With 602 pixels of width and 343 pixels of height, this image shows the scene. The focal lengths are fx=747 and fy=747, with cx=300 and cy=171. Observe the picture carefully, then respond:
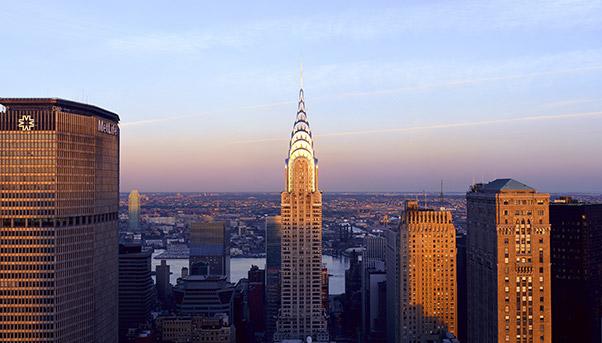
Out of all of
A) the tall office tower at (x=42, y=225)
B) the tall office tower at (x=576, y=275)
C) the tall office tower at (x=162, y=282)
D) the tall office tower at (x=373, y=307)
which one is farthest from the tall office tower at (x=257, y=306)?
the tall office tower at (x=42, y=225)

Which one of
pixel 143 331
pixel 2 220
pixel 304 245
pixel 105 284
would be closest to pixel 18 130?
pixel 2 220

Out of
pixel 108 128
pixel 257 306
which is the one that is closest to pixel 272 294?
pixel 257 306

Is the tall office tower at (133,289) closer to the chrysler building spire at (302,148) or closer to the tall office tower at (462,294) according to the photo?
the chrysler building spire at (302,148)

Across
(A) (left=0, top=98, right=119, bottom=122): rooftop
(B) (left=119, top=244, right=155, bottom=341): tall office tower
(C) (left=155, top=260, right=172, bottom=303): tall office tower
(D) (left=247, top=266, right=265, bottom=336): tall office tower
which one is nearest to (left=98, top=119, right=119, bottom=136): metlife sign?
(A) (left=0, top=98, right=119, bottom=122): rooftop

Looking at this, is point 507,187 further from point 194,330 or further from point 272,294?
point 272,294

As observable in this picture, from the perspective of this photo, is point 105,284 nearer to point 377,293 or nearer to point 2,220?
point 2,220
